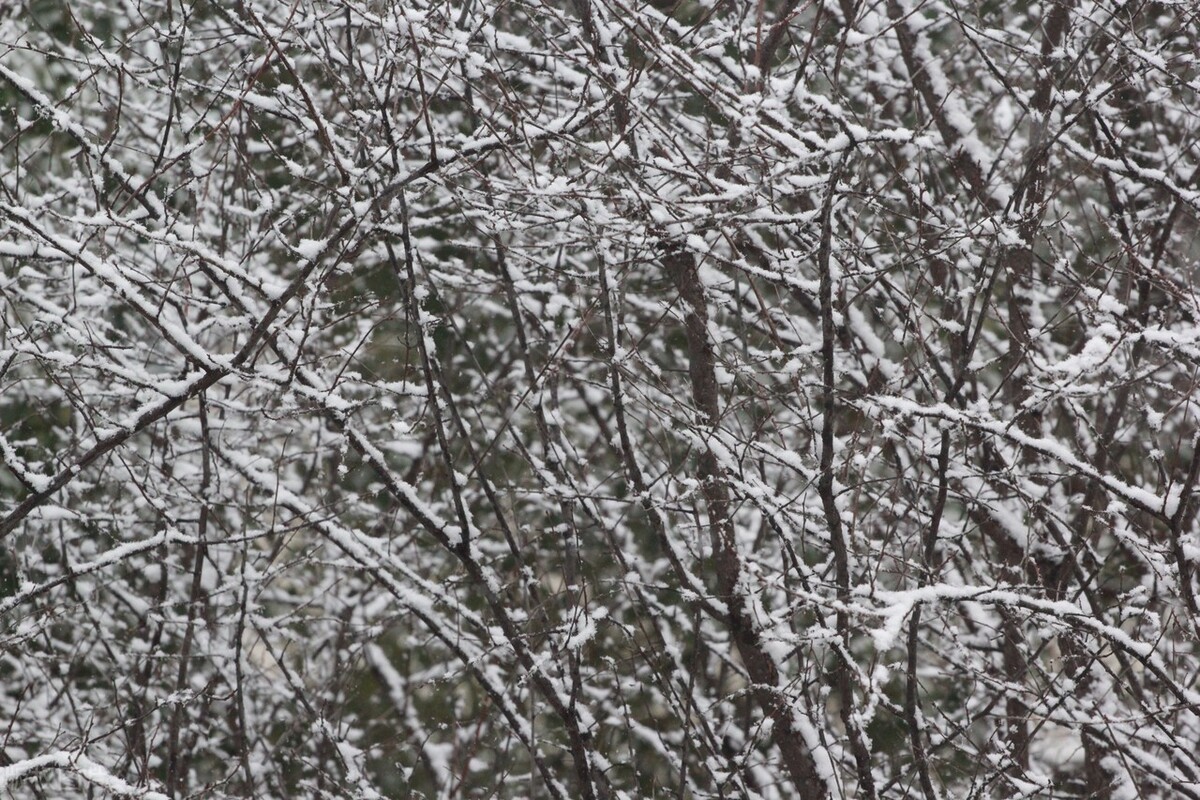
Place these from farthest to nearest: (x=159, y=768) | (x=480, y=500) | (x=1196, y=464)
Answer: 1. (x=480, y=500)
2. (x=159, y=768)
3. (x=1196, y=464)

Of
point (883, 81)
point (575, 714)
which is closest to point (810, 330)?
point (883, 81)

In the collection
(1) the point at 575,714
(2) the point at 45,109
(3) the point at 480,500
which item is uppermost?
(2) the point at 45,109

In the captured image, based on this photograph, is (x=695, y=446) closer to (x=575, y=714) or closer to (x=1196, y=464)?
(x=575, y=714)

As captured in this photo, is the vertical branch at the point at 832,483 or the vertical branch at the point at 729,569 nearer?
the vertical branch at the point at 832,483

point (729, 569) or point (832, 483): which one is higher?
point (832, 483)

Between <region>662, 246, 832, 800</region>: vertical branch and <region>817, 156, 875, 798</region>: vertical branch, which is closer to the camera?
<region>817, 156, 875, 798</region>: vertical branch

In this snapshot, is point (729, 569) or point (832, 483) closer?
point (832, 483)

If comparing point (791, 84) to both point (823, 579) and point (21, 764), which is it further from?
point (21, 764)

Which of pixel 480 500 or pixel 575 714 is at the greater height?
pixel 480 500

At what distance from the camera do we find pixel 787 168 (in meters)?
2.82

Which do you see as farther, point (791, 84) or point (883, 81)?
point (883, 81)

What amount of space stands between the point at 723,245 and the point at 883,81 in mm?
992

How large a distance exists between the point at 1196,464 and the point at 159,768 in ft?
16.2

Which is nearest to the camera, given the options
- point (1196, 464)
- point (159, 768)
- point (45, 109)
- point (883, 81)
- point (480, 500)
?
point (1196, 464)
